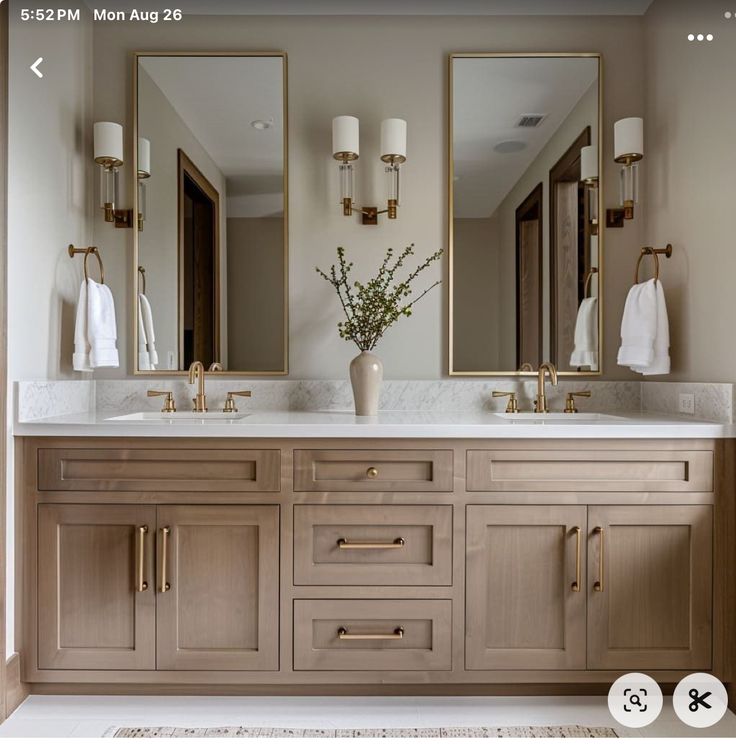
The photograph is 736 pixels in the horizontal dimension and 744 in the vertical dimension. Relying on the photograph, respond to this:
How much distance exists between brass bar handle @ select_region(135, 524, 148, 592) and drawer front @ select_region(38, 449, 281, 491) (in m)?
0.13

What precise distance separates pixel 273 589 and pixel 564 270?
5.18 feet

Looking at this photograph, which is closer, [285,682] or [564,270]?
[285,682]

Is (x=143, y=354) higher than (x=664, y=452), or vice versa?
(x=143, y=354)

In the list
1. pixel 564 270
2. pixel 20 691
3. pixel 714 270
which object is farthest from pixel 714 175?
pixel 20 691

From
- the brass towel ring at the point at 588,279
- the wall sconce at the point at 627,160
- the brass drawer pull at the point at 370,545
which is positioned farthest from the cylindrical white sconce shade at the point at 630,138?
the brass drawer pull at the point at 370,545

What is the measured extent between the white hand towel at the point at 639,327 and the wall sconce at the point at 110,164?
1.92 metres

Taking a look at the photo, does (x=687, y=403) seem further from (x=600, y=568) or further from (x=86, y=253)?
(x=86, y=253)

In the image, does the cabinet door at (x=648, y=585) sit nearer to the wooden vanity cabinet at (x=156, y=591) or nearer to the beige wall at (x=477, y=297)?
the beige wall at (x=477, y=297)

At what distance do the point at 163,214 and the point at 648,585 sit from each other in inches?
83.9

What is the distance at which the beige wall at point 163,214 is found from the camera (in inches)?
92.7

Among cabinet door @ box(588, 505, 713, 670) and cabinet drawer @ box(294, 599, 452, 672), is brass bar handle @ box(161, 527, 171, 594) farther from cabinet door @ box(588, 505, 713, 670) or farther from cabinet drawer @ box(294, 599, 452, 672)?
cabinet door @ box(588, 505, 713, 670)

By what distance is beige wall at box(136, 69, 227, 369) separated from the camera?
92.7 inches

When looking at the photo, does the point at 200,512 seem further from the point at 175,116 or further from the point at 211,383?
the point at 175,116

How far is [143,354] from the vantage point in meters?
2.36
